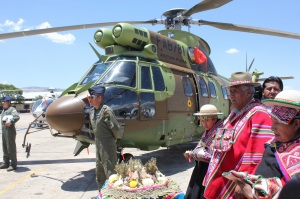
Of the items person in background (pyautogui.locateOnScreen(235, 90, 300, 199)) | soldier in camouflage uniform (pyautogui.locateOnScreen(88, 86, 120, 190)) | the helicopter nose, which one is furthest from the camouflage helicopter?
person in background (pyautogui.locateOnScreen(235, 90, 300, 199))

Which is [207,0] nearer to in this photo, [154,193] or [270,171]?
[154,193]

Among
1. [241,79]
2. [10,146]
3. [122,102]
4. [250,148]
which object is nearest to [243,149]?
[250,148]

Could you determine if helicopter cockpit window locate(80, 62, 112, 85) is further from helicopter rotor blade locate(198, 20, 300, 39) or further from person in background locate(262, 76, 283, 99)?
helicopter rotor blade locate(198, 20, 300, 39)

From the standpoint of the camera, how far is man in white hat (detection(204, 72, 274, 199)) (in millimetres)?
2305

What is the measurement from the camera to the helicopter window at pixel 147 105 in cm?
615

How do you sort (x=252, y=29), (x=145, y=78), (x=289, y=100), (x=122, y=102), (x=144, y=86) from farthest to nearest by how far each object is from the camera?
(x=252, y=29)
(x=145, y=78)
(x=144, y=86)
(x=122, y=102)
(x=289, y=100)

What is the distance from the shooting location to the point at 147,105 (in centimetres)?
626

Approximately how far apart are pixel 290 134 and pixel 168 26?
808 centimetres

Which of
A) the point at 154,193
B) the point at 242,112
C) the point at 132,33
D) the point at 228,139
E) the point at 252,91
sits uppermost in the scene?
the point at 132,33

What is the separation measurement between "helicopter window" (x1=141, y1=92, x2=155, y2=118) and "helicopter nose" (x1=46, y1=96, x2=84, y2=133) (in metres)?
1.26

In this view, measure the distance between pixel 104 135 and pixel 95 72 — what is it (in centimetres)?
237

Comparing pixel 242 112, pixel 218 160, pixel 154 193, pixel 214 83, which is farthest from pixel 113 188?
pixel 214 83

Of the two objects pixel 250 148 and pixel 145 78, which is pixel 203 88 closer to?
pixel 145 78

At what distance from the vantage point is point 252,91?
2.66m
